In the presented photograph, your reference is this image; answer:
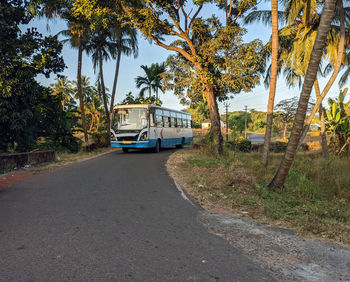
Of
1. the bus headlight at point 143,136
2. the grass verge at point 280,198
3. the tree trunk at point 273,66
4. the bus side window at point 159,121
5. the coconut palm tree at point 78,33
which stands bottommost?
the grass verge at point 280,198

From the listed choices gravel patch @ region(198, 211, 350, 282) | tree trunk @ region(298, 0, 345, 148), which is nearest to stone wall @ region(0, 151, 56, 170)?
gravel patch @ region(198, 211, 350, 282)

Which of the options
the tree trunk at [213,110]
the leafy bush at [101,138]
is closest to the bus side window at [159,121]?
the tree trunk at [213,110]

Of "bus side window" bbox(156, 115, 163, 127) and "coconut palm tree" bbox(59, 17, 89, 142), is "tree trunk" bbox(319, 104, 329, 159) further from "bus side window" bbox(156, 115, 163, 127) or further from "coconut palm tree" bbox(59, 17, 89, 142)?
"coconut palm tree" bbox(59, 17, 89, 142)

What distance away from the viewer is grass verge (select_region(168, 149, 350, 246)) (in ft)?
15.1

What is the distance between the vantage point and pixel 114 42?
25531mm

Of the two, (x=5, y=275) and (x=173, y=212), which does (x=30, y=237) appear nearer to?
(x=5, y=275)

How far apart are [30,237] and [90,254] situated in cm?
113

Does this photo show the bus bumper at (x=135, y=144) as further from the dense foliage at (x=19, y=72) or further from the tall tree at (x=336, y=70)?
the tall tree at (x=336, y=70)

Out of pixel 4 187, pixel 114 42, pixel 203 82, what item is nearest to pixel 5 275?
pixel 4 187

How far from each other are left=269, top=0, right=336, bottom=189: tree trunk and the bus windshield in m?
10.5

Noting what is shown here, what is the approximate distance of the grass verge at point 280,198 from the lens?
4617 millimetres

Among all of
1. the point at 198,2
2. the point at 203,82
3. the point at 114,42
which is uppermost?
the point at 114,42

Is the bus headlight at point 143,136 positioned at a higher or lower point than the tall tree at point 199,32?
lower

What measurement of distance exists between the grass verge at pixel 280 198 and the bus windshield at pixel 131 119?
622 cm
